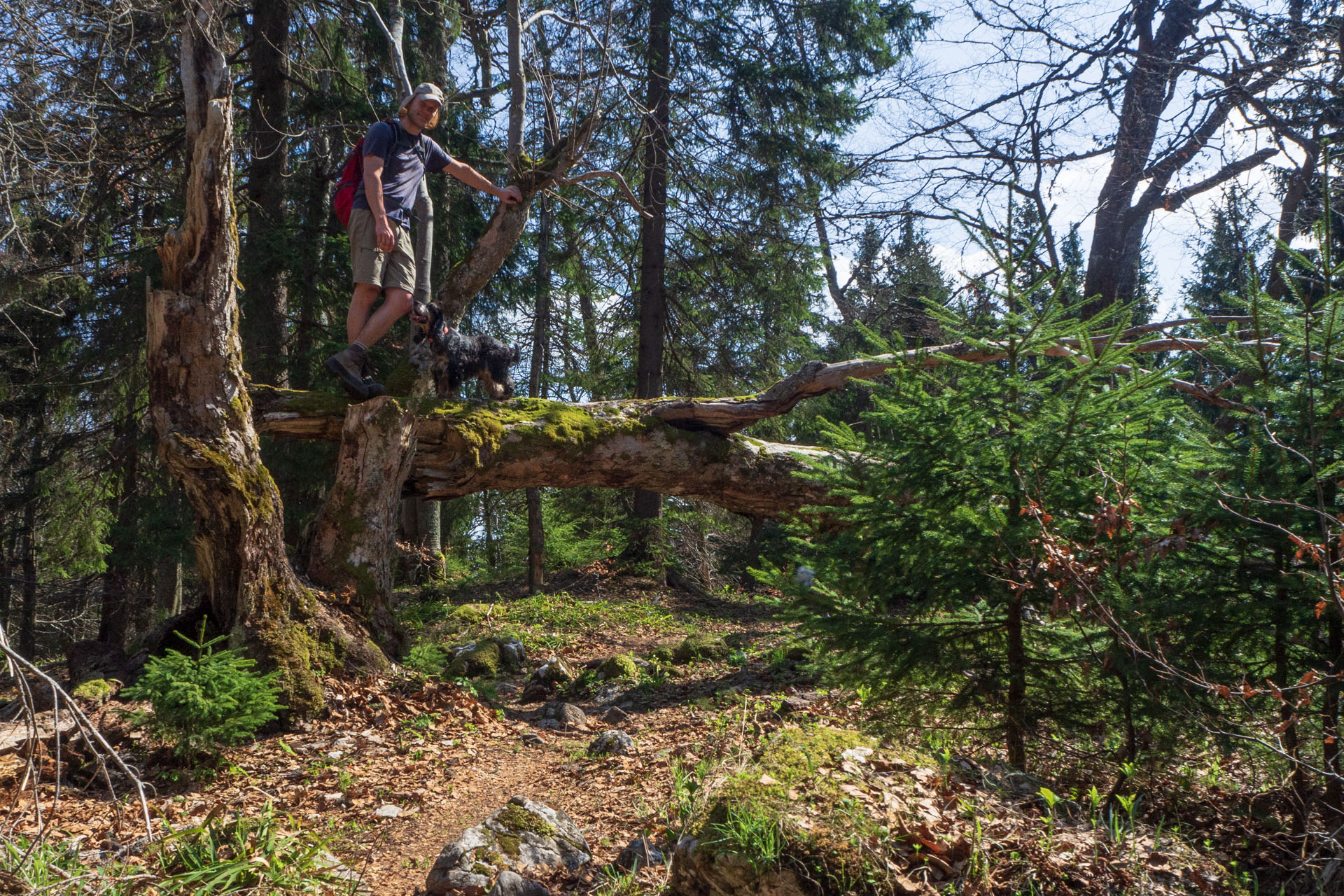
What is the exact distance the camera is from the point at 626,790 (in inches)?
169

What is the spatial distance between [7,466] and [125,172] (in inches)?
181

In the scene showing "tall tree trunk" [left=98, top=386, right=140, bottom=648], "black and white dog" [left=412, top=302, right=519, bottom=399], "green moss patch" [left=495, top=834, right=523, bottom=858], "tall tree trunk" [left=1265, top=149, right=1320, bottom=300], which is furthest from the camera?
"tall tree trunk" [left=98, top=386, right=140, bottom=648]

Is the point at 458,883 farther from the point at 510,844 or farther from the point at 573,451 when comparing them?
the point at 573,451

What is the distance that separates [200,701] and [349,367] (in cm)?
270

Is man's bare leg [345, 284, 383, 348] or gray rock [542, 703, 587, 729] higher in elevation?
man's bare leg [345, 284, 383, 348]

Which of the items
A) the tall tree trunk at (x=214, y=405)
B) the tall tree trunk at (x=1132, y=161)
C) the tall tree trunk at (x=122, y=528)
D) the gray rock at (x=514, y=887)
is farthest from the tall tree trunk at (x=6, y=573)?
the tall tree trunk at (x=1132, y=161)

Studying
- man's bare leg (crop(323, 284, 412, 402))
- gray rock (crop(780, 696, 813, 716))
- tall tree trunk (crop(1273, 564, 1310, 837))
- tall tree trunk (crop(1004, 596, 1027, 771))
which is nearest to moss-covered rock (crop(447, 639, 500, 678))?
man's bare leg (crop(323, 284, 412, 402))

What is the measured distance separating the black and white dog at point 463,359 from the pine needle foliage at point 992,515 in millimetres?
4130

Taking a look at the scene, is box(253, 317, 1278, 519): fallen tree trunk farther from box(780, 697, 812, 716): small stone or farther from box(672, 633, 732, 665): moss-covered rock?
box(780, 697, 812, 716): small stone

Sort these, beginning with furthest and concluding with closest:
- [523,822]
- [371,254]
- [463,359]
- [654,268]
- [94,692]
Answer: [654,268] < [463,359] < [371,254] < [94,692] < [523,822]

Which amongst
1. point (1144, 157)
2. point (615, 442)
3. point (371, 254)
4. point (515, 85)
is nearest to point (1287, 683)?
point (615, 442)

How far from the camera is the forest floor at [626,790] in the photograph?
2.79m

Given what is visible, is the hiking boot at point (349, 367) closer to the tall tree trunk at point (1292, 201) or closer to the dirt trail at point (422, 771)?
the dirt trail at point (422, 771)

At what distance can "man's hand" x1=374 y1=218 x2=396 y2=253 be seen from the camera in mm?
5578
